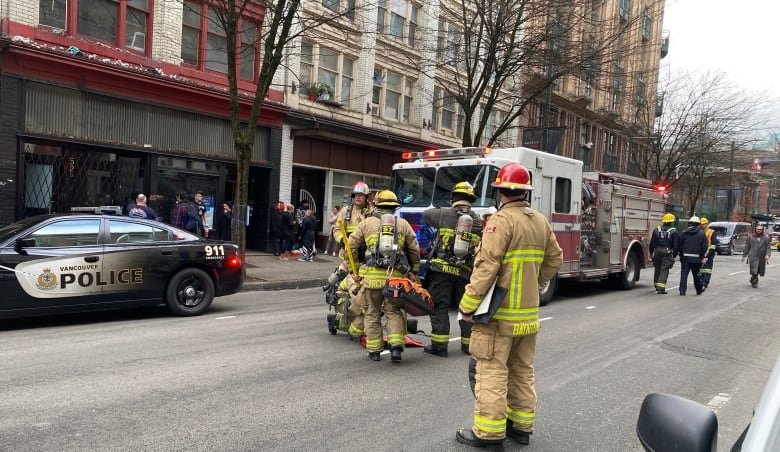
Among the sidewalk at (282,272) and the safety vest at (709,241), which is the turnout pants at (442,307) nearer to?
the sidewalk at (282,272)

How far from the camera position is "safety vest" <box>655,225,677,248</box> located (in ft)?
43.3

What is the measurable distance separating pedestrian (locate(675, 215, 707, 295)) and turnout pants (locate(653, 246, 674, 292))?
273 millimetres

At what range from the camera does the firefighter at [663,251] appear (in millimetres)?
13086

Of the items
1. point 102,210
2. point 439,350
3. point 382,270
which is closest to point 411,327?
point 439,350

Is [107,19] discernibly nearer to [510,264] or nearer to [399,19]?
[399,19]

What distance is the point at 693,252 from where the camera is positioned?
12992mm

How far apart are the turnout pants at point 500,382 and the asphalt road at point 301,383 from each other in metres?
0.29

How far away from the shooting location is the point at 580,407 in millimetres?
4895

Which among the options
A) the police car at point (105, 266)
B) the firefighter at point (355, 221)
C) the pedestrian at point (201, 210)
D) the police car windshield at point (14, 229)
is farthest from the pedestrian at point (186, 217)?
the firefighter at point (355, 221)

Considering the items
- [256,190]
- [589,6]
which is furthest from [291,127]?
[589,6]

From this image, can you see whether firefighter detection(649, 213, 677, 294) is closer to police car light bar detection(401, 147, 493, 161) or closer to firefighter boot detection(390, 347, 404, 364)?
police car light bar detection(401, 147, 493, 161)

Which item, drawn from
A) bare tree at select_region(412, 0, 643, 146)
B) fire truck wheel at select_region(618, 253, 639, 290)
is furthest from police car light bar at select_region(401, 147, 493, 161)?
bare tree at select_region(412, 0, 643, 146)

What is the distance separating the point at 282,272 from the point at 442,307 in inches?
318

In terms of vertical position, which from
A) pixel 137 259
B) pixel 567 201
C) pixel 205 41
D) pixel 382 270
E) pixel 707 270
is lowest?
pixel 707 270
